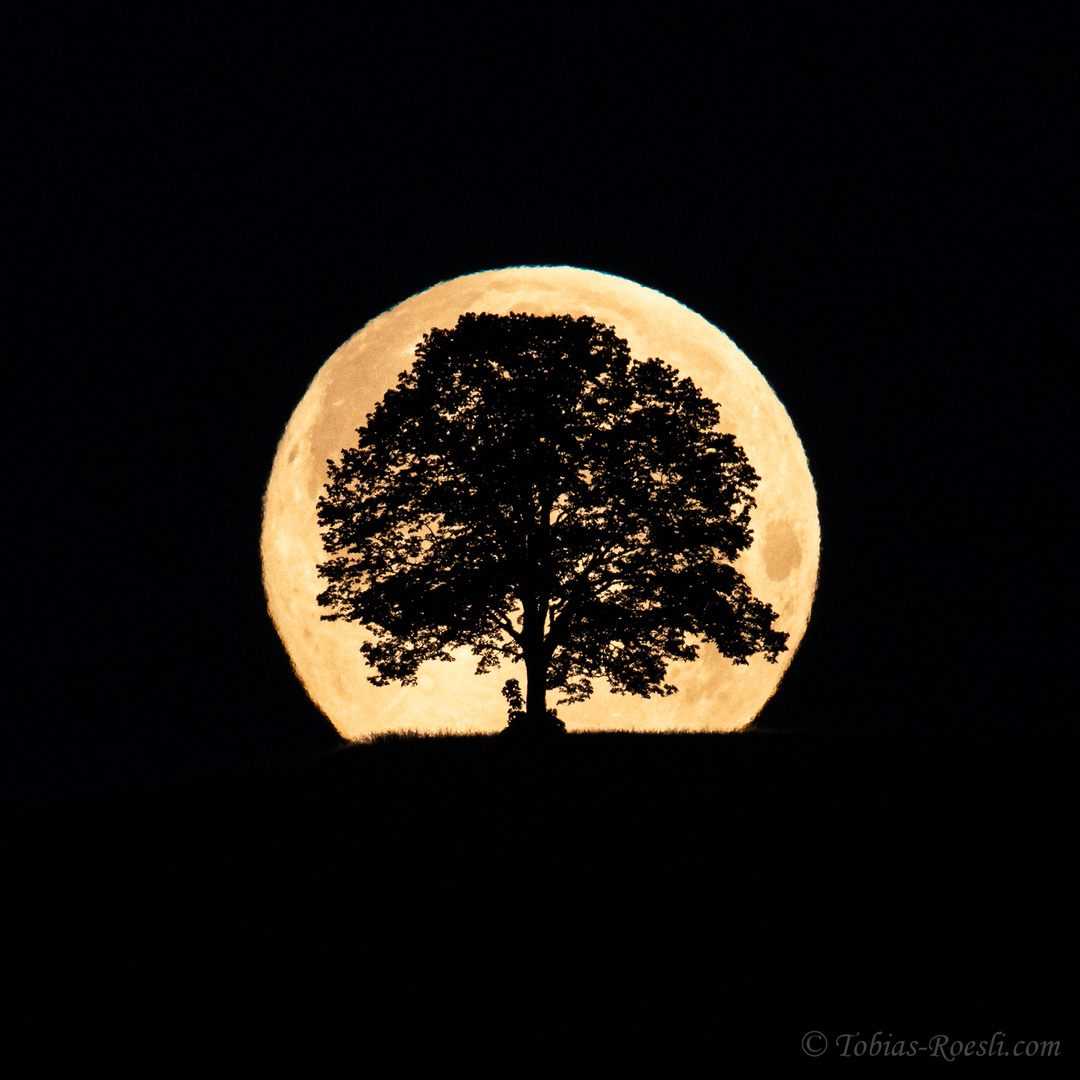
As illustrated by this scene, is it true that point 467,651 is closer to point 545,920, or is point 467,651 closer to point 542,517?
point 542,517

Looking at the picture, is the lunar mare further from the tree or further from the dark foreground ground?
the dark foreground ground

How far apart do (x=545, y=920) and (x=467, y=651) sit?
43.0ft

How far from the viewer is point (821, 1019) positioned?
10.3 meters

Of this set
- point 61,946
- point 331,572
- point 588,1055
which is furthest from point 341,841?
point 331,572

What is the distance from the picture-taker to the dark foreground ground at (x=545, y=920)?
10.3m

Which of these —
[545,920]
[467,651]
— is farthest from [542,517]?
[545,920]

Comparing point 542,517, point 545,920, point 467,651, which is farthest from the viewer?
point 467,651

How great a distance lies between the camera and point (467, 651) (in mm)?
25328

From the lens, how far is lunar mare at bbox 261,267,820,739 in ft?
85.6

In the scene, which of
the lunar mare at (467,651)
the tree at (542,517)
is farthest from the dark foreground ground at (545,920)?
the lunar mare at (467,651)

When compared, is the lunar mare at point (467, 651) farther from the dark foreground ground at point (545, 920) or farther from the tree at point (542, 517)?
the dark foreground ground at point (545, 920)

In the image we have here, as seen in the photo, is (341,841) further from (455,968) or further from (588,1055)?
(588,1055)

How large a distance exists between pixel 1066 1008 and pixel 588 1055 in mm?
4700

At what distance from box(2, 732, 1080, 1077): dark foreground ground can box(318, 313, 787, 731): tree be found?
14.3ft
